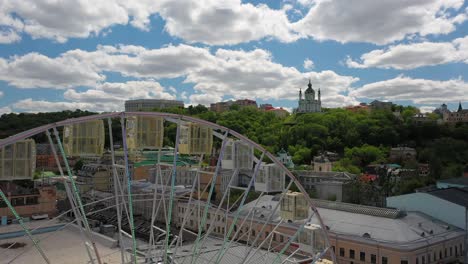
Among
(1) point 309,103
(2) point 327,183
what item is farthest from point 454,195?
(1) point 309,103

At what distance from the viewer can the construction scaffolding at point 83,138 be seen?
15750 mm

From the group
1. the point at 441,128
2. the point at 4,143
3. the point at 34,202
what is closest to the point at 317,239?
the point at 4,143

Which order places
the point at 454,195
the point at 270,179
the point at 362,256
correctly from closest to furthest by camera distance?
1. the point at 270,179
2. the point at 362,256
3. the point at 454,195

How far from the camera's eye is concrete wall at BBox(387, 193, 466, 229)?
39156mm

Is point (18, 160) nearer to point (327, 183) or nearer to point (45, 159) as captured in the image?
point (327, 183)

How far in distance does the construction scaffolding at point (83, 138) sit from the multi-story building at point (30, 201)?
44.6 meters

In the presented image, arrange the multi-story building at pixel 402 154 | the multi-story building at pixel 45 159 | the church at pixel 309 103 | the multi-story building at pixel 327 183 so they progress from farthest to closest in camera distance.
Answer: the church at pixel 309 103 < the multi-story building at pixel 402 154 < the multi-story building at pixel 45 159 < the multi-story building at pixel 327 183

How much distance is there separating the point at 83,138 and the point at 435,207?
1386 inches

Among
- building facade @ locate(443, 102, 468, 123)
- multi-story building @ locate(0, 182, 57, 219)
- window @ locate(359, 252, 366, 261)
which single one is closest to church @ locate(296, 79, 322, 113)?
building facade @ locate(443, 102, 468, 123)

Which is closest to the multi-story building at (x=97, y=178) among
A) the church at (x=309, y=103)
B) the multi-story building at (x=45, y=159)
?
the multi-story building at (x=45, y=159)

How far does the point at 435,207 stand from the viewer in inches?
1603

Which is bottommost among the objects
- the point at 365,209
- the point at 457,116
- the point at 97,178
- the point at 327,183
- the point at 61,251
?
the point at 61,251

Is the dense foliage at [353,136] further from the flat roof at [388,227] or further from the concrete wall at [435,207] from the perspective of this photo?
the flat roof at [388,227]

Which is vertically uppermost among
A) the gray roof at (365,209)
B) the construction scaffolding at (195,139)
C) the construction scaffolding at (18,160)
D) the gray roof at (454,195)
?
the construction scaffolding at (195,139)
